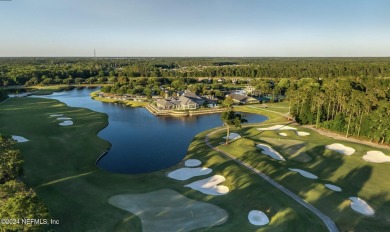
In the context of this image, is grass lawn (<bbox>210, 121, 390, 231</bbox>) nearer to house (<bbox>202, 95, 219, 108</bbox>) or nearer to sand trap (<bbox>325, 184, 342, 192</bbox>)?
sand trap (<bbox>325, 184, 342, 192</bbox>)

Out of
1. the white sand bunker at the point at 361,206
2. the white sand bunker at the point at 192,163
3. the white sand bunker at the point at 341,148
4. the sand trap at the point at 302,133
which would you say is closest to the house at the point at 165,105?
the sand trap at the point at 302,133

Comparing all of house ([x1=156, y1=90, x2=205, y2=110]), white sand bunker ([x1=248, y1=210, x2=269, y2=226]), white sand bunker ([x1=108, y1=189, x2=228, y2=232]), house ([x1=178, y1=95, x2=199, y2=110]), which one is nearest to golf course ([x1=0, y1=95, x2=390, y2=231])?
white sand bunker ([x1=108, y1=189, x2=228, y2=232])

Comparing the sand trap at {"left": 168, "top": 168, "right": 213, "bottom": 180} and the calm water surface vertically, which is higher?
the sand trap at {"left": 168, "top": 168, "right": 213, "bottom": 180}

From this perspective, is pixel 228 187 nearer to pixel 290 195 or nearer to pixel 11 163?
pixel 290 195

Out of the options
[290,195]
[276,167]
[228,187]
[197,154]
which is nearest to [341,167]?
[276,167]

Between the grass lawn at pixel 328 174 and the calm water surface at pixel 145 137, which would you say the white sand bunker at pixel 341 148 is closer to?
the grass lawn at pixel 328 174
